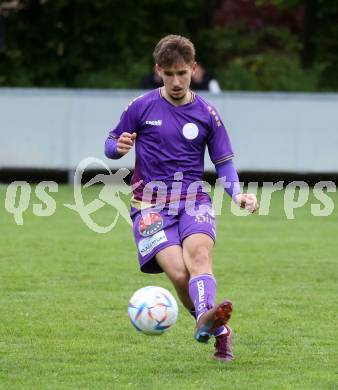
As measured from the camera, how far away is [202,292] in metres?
6.69

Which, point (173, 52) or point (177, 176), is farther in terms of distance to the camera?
point (177, 176)

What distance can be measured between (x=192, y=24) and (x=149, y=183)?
809 inches

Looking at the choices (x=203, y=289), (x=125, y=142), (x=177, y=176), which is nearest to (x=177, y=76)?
(x=125, y=142)

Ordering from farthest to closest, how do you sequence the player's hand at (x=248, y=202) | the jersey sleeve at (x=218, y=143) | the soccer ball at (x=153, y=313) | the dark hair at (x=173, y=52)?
the jersey sleeve at (x=218, y=143) → the dark hair at (x=173, y=52) → the player's hand at (x=248, y=202) → the soccer ball at (x=153, y=313)

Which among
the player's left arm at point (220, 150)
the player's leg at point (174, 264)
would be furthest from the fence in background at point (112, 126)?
the player's leg at point (174, 264)

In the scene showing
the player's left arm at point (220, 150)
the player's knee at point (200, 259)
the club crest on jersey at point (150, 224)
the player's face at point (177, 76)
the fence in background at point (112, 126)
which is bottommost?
the player's knee at point (200, 259)

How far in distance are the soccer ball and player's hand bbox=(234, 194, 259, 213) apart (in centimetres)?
69

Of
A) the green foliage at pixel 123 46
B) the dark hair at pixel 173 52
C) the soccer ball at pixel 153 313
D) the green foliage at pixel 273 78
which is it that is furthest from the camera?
the green foliage at pixel 123 46

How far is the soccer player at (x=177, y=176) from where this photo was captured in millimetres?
6844

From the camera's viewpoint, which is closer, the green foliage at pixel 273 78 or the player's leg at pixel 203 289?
the player's leg at pixel 203 289

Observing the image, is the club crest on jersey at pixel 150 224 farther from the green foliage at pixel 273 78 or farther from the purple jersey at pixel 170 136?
the green foliage at pixel 273 78

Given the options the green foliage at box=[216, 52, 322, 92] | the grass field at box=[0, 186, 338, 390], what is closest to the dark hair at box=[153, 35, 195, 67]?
the grass field at box=[0, 186, 338, 390]

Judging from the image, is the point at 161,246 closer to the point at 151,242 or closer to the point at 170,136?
the point at 151,242

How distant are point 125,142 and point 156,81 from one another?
13958mm
